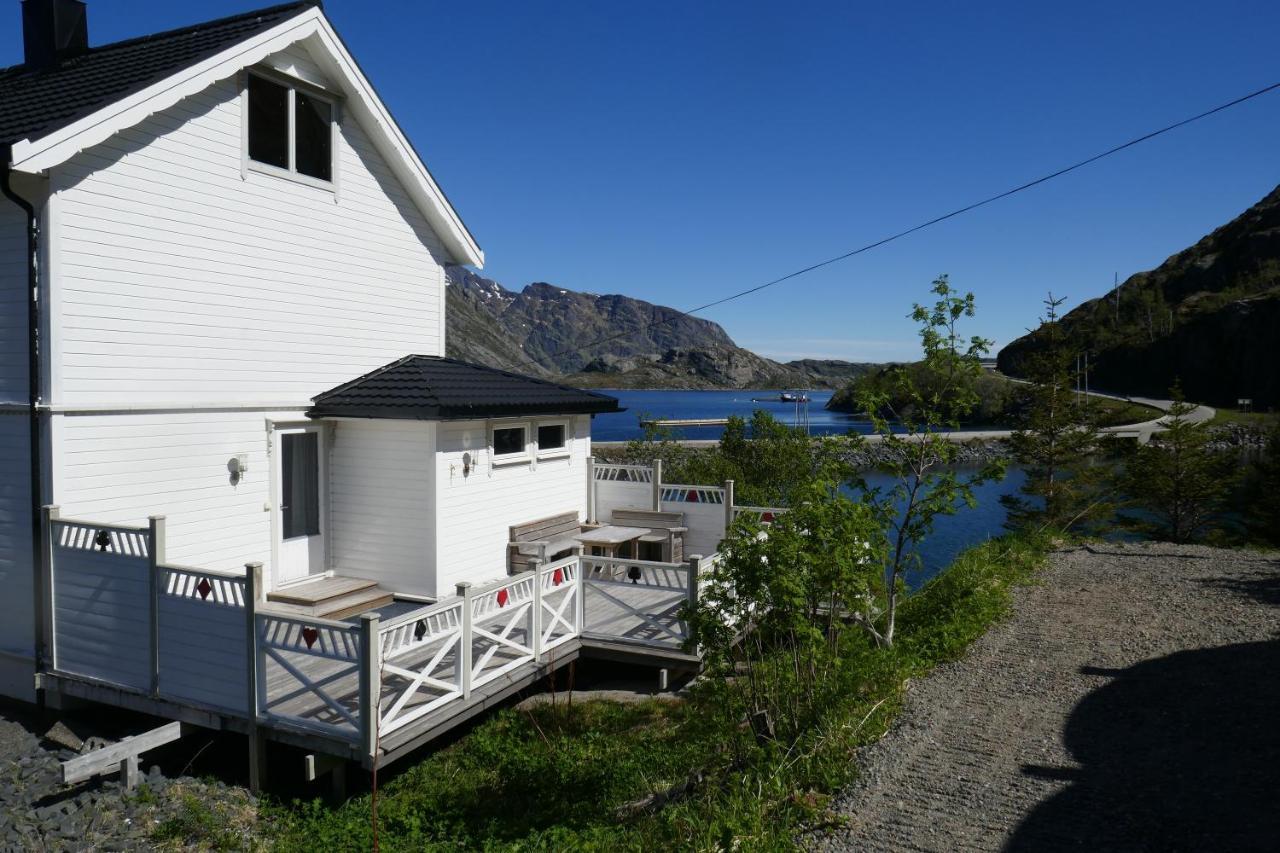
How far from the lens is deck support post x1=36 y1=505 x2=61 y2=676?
794cm

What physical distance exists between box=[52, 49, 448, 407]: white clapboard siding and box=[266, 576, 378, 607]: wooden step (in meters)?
2.42

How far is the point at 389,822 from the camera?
665 cm

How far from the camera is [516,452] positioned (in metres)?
11.6

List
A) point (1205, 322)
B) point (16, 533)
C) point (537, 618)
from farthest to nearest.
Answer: point (1205, 322) < point (537, 618) < point (16, 533)

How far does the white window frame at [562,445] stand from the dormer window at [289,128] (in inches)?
176

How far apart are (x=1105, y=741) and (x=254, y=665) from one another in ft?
22.6

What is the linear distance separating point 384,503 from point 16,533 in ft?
12.5

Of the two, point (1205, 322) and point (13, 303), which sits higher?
point (1205, 322)

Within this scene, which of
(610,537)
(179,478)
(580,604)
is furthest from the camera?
(610,537)

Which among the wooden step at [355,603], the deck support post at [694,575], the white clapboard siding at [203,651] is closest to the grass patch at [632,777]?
the white clapboard siding at [203,651]

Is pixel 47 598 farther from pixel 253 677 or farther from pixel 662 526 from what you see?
pixel 662 526

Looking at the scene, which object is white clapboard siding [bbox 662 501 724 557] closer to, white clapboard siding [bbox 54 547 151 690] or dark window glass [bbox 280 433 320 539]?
dark window glass [bbox 280 433 320 539]

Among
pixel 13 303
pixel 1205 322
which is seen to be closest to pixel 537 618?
pixel 13 303

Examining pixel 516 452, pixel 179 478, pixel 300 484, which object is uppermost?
pixel 516 452
